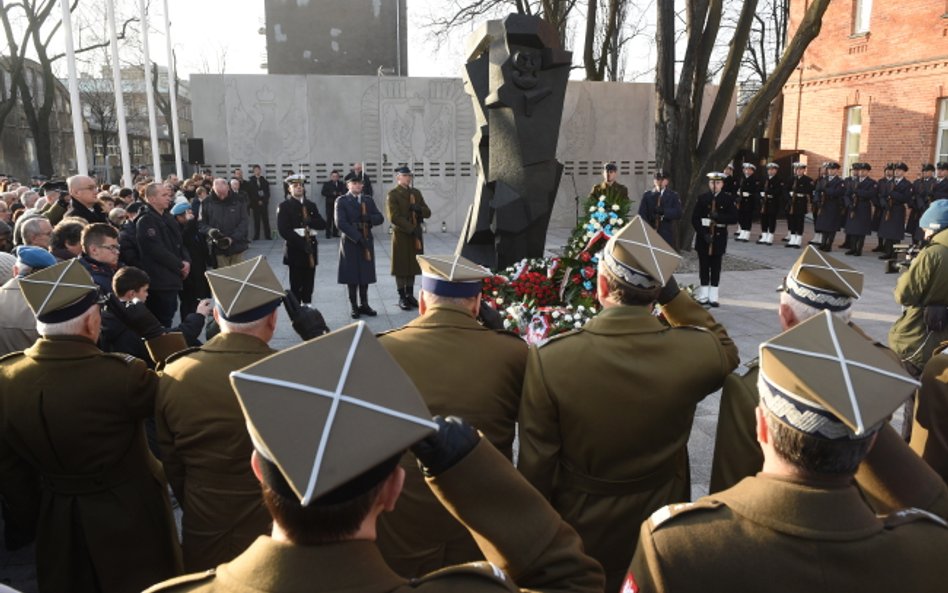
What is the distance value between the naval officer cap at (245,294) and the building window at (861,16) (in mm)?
20479

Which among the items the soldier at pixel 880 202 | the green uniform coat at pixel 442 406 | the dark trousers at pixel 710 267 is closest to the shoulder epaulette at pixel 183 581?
the green uniform coat at pixel 442 406

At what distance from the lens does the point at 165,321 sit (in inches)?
264

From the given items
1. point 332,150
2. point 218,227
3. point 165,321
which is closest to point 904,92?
point 332,150

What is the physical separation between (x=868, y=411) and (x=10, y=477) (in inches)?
125

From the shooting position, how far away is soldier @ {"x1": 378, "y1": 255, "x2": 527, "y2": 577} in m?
2.42

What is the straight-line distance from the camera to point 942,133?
1627cm

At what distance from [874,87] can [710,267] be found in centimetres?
1261

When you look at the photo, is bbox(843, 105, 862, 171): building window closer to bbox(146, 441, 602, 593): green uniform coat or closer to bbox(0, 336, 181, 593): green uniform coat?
bbox(0, 336, 181, 593): green uniform coat

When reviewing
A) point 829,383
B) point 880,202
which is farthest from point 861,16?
point 829,383

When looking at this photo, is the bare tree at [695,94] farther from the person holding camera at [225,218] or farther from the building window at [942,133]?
the person holding camera at [225,218]

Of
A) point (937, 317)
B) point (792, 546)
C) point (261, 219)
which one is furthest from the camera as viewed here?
point (261, 219)

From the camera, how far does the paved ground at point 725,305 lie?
4.52 meters

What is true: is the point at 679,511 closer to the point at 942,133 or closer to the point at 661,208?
the point at 661,208

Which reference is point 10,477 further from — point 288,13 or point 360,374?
point 288,13
